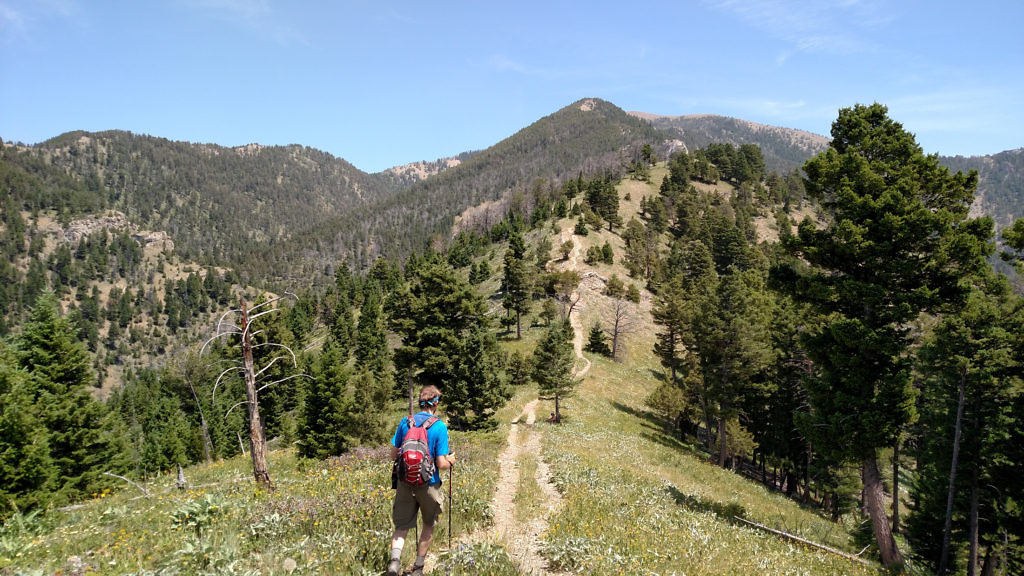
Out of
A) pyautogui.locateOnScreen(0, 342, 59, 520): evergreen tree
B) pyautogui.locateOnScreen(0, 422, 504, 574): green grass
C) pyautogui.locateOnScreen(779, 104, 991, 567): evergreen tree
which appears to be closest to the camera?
pyautogui.locateOnScreen(0, 422, 504, 574): green grass

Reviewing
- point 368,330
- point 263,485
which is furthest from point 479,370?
point 368,330

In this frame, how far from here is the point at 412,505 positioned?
6.62 m

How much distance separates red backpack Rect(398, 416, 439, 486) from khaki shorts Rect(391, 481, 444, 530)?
0.19 meters

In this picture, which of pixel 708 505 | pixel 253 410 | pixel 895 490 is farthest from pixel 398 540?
pixel 895 490

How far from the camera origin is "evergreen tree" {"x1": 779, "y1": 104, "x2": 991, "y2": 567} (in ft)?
44.3

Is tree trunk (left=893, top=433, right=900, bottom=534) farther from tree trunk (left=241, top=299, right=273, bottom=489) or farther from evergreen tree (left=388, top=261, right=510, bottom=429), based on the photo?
tree trunk (left=241, top=299, right=273, bottom=489)

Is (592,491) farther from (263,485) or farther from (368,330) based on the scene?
(368,330)

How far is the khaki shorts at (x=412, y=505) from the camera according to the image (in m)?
6.53

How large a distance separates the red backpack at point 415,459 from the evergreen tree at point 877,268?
1386 cm

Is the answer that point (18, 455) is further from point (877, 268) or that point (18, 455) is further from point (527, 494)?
point (877, 268)

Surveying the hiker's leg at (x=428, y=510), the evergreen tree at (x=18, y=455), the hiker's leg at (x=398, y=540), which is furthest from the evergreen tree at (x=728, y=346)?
the evergreen tree at (x=18, y=455)

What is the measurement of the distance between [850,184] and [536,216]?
334 feet

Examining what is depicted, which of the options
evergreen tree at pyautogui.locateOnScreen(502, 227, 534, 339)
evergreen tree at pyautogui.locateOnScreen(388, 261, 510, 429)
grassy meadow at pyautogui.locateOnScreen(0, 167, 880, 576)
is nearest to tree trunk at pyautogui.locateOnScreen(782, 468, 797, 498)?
grassy meadow at pyautogui.locateOnScreen(0, 167, 880, 576)

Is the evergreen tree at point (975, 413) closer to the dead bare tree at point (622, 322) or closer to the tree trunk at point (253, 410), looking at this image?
the tree trunk at point (253, 410)
